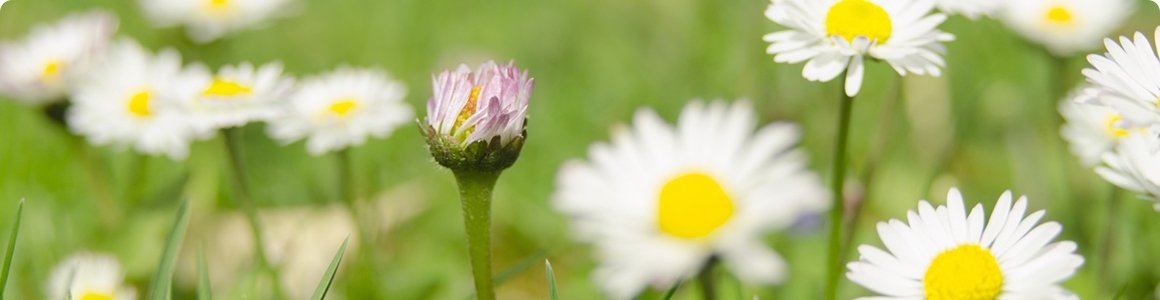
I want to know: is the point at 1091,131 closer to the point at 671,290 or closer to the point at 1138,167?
the point at 1138,167

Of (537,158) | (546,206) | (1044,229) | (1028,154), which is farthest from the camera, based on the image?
(537,158)

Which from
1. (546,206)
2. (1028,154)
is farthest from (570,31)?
(1028,154)

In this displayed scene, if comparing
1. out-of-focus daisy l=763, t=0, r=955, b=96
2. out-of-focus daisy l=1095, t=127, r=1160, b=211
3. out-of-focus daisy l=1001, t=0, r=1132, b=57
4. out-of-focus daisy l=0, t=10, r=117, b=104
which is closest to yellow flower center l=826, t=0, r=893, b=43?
out-of-focus daisy l=763, t=0, r=955, b=96

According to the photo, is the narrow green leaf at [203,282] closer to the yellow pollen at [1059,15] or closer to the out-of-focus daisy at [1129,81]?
the out-of-focus daisy at [1129,81]

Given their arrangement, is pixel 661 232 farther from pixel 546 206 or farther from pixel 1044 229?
pixel 546 206

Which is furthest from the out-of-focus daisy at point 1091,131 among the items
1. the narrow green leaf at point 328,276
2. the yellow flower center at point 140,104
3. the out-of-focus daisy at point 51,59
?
the out-of-focus daisy at point 51,59
